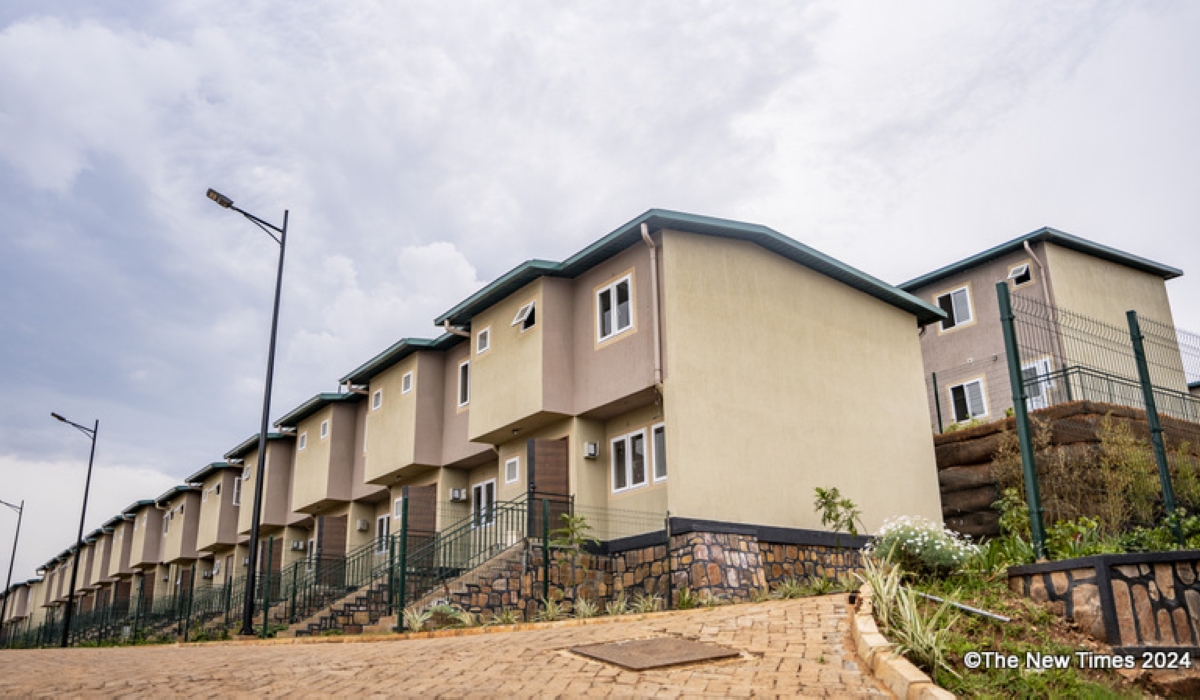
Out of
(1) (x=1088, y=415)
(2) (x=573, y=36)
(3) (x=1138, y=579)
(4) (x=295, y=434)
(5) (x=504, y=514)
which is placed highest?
(2) (x=573, y=36)

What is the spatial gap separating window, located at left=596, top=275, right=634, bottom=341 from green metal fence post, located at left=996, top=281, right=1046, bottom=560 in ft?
30.7

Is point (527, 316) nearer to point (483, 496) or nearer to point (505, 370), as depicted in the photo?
point (505, 370)

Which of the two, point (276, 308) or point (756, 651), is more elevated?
point (276, 308)

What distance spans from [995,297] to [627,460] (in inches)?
509

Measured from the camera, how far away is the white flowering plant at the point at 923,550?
1030 centimetres

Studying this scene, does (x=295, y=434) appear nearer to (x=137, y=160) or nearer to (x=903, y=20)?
(x=137, y=160)

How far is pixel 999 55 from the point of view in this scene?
14609 mm

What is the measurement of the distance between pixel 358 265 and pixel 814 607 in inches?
721

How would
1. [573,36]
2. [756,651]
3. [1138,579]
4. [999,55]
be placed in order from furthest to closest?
[573,36], [999,55], [756,651], [1138,579]

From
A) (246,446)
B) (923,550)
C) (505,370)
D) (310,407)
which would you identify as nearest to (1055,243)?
(505,370)

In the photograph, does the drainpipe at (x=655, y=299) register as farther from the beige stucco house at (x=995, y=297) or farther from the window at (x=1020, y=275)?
the window at (x=1020, y=275)

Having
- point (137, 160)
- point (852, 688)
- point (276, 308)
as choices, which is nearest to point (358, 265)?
point (276, 308)

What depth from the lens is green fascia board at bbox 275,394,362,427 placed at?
29.6 m

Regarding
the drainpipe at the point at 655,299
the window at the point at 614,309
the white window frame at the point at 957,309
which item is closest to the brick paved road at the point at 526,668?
the drainpipe at the point at 655,299
